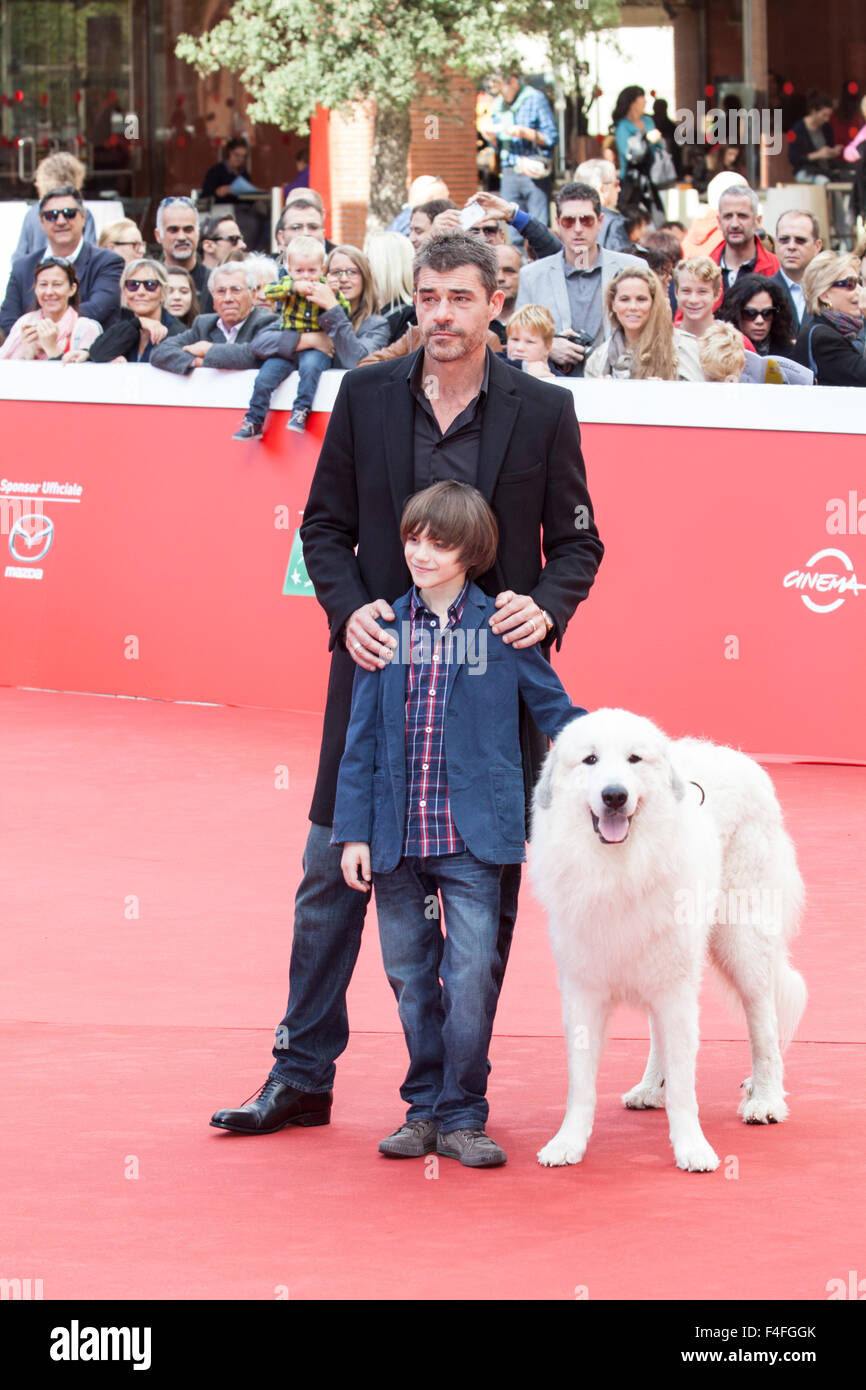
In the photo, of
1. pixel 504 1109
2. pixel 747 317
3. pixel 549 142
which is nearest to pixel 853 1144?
pixel 504 1109

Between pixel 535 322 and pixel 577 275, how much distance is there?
0.97 m

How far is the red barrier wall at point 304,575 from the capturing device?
997 centimetres

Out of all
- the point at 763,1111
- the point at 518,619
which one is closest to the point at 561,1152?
the point at 763,1111

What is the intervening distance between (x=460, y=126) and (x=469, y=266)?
67.1 feet

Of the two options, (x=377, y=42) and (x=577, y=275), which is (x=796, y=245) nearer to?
(x=577, y=275)

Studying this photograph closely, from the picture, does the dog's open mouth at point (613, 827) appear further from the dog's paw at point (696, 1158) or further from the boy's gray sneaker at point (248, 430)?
the boy's gray sneaker at point (248, 430)

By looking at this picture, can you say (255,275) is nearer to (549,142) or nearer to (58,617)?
(58,617)

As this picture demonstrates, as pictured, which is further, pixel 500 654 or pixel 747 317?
pixel 747 317

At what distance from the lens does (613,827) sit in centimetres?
489

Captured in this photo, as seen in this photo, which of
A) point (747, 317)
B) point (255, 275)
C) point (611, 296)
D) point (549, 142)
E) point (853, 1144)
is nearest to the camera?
point (853, 1144)

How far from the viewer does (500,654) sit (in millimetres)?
5133

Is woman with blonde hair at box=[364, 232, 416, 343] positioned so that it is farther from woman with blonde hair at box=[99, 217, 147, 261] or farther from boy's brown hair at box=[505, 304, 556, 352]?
woman with blonde hair at box=[99, 217, 147, 261]

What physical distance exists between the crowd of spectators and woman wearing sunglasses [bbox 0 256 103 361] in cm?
1

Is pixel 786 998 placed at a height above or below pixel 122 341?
below
